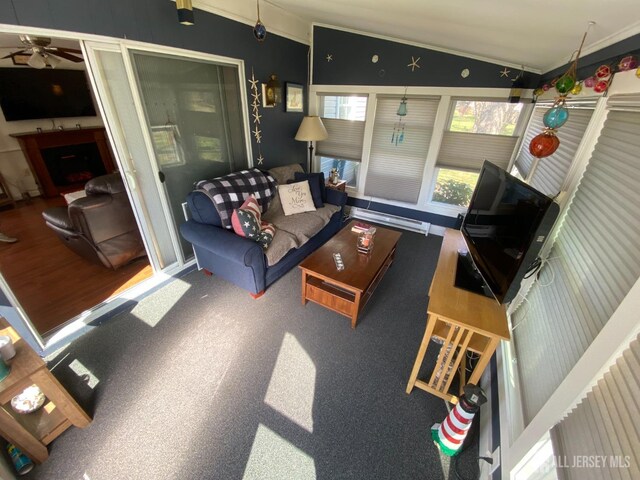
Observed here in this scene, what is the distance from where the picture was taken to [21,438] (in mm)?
1206

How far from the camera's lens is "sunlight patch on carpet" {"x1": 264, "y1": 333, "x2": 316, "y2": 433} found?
5.05 ft

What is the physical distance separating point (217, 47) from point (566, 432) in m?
3.40

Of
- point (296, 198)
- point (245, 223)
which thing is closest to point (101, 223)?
point (245, 223)

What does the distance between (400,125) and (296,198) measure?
1710mm

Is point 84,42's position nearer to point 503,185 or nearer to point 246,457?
point 246,457

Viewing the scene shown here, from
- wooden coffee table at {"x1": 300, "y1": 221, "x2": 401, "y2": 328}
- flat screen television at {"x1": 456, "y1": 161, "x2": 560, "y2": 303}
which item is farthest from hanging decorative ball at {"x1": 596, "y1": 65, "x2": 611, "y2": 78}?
wooden coffee table at {"x1": 300, "y1": 221, "x2": 401, "y2": 328}

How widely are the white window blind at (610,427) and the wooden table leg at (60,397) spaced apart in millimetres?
2044

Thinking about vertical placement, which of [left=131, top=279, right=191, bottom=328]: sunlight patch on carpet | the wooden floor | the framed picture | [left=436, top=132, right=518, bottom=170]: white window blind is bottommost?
[left=131, top=279, right=191, bottom=328]: sunlight patch on carpet

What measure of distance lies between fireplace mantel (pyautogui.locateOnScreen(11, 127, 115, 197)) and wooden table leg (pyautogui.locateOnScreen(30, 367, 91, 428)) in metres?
4.69

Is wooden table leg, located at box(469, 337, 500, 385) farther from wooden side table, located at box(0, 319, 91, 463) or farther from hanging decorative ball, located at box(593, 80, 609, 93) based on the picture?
wooden side table, located at box(0, 319, 91, 463)

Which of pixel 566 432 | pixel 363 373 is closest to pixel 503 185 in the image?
pixel 566 432

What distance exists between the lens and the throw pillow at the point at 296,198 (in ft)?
9.87

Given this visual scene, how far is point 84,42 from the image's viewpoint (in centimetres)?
169

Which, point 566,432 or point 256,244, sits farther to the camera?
point 256,244
